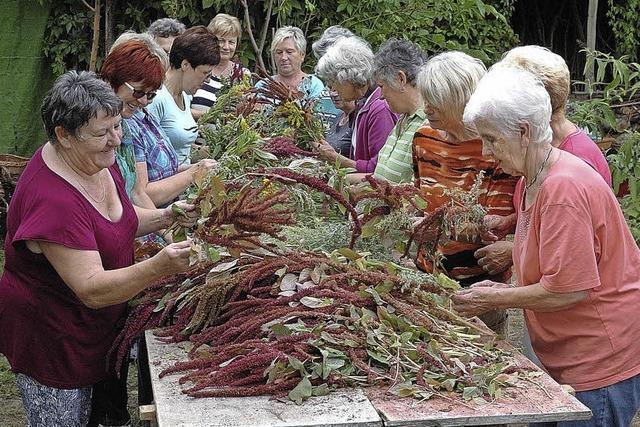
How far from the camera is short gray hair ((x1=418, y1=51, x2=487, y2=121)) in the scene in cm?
338

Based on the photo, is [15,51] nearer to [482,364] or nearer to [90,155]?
[90,155]

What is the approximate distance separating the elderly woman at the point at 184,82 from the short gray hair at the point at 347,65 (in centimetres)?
60

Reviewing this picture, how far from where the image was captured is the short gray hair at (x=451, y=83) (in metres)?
3.38

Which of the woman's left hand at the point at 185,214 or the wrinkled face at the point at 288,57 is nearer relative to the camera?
the woman's left hand at the point at 185,214

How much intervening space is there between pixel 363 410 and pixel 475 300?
2.25ft

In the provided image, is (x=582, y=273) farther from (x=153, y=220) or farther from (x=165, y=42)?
(x=165, y=42)

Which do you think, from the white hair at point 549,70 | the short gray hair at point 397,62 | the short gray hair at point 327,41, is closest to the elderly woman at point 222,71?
the short gray hair at point 327,41

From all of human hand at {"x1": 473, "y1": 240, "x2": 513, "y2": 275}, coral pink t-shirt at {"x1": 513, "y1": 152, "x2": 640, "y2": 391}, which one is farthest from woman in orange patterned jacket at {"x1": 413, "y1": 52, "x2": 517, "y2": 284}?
coral pink t-shirt at {"x1": 513, "y1": 152, "x2": 640, "y2": 391}

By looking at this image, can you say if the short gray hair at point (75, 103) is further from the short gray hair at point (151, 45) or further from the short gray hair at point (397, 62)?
the short gray hair at point (397, 62)

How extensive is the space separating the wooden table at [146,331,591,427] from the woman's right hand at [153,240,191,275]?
0.39m

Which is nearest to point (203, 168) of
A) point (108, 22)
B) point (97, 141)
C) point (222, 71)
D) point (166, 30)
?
point (97, 141)

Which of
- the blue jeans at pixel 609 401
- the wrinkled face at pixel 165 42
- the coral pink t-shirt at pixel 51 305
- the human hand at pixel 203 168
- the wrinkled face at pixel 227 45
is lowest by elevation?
the blue jeans at pixel 609 401

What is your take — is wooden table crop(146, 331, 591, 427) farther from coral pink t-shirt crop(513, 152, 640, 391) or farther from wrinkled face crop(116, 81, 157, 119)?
wrinkled face crop(116, 81, 157, 119)

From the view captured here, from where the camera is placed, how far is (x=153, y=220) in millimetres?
3428
